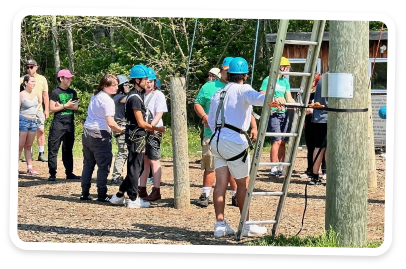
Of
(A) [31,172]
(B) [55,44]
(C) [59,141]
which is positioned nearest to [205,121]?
(C) [59,141]

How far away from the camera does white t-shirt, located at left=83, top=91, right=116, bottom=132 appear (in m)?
9.91

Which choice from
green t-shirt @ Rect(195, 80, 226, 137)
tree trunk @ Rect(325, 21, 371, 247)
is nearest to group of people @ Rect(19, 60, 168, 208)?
green t-shirt @ Rect(195, 80, 226, 137)

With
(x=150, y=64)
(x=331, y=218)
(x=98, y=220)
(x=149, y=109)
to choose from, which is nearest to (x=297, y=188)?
(x=149, y=109)

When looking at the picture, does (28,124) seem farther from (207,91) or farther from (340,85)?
(340,85)

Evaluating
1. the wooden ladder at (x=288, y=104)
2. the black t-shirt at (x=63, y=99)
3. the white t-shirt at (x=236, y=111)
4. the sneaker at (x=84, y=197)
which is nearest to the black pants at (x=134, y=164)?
the sneaker at (x=84, y=197)

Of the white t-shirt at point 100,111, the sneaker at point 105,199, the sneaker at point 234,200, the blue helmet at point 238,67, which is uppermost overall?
the blue helmet at point 238,67

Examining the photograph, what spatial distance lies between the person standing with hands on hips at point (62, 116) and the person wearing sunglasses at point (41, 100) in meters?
0.56

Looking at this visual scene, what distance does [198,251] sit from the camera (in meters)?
6.94

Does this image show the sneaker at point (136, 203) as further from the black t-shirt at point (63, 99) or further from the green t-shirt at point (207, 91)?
the black t-shirt at point (63, 99)

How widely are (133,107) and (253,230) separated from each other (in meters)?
2.37

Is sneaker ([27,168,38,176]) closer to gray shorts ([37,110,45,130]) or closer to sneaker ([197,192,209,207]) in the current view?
gray shorts ([37,110,45,130])

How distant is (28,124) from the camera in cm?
1223

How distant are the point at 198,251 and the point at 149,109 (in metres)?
3.51

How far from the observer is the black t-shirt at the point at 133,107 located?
31.4ft
